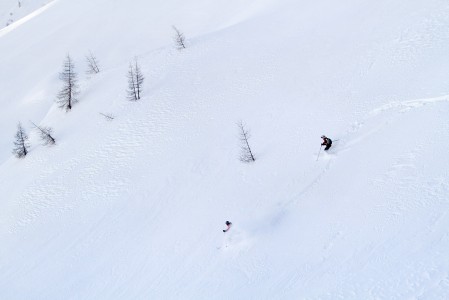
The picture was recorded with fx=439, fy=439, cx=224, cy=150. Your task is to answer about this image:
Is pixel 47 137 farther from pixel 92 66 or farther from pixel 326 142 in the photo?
pixel 326 142

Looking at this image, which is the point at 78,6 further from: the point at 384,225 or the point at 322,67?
the point at 384,225

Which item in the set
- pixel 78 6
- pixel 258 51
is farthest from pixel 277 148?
pixel 78 6

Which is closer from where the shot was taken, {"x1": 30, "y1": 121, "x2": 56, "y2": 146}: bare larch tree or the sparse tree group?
{"x1": 30, "y1": 121, "x2": 56, "y2": 146}: bare larch tree

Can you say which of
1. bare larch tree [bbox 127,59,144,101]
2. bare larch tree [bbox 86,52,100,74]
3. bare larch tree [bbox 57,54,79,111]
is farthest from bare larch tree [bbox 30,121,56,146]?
bare larch tree [bbox 86,52,100,74]

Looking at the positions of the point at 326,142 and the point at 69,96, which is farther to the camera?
the point at 69,96

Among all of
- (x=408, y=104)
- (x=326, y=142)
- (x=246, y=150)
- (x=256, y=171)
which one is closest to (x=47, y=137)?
(x=246, y=150)

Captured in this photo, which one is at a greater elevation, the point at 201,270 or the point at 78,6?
the point at 78,6

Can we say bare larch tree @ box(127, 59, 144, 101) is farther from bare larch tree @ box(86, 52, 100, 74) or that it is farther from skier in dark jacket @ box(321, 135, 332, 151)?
skier in dark jacket @ box(321, 135, 332, 151)

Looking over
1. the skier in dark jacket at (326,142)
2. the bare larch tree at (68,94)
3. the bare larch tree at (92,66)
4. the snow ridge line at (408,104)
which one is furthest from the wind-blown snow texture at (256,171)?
the bare larch tree at (92,66)
